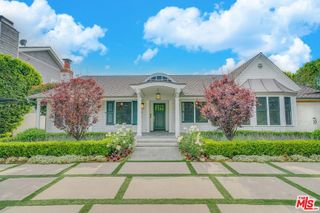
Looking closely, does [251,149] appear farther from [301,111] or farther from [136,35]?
[136,35]

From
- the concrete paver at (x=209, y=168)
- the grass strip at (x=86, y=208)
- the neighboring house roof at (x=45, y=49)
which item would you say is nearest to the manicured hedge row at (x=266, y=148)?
the concrete paver at (x=209, y=168)

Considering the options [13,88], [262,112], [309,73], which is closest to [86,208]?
[262,112]

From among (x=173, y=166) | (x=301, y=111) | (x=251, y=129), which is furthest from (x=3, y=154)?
(x=301, y=111)

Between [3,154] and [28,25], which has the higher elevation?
[28,25]

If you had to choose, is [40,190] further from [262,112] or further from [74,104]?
[262,112]

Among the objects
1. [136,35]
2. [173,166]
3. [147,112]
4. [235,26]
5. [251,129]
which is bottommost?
[173,166]

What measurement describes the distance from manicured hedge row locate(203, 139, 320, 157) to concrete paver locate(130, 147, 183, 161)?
4.98 ft

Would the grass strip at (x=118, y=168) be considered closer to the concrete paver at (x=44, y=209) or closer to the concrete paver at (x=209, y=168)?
the concrete paver at (x=44, y=209)

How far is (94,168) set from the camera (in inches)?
256

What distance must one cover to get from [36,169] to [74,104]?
2.86m

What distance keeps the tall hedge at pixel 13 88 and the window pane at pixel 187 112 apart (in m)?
11.4

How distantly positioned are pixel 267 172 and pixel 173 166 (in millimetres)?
2972

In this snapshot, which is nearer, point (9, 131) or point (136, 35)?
point (9, 131)

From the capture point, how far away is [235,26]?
13.9m
